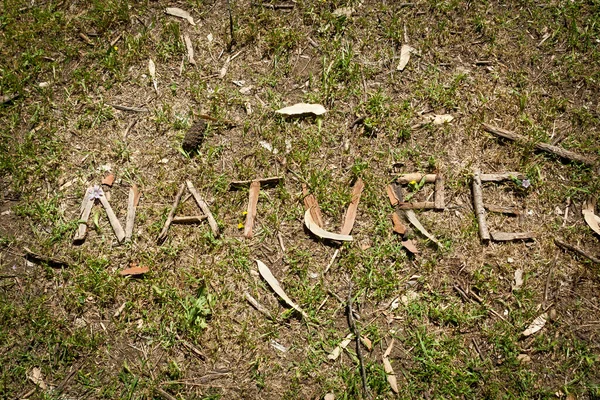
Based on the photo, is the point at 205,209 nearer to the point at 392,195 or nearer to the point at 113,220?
the point at 113,220

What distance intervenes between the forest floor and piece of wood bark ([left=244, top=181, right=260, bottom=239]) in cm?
5

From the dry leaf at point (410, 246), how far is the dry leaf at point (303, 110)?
1.19m

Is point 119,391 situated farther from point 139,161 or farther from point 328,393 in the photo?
point 139,161

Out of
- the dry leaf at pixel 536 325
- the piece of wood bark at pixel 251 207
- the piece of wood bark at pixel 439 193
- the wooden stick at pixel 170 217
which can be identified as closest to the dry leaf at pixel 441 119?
the piece of wood bark at pixel 439 193

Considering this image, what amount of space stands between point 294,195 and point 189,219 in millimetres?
761

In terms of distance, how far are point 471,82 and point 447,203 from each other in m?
1.11

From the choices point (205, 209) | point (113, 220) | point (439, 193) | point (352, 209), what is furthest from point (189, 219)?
point (439, 193)

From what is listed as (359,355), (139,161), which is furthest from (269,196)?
(359,355)

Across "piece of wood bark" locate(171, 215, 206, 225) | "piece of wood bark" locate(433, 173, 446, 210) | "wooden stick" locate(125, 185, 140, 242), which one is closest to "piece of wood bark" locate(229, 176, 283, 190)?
"piece of wood bark" locate(171, 215, 206, 225)

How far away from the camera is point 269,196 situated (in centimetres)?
378

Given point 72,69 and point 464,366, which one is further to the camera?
point 72,69

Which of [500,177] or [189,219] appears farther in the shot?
[500,177]

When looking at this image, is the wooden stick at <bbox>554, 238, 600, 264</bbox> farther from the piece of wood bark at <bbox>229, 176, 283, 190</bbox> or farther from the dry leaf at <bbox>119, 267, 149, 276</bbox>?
the dry leaf at <bbox>119, 267, 149, 276</bbox>

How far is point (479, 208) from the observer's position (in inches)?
147
